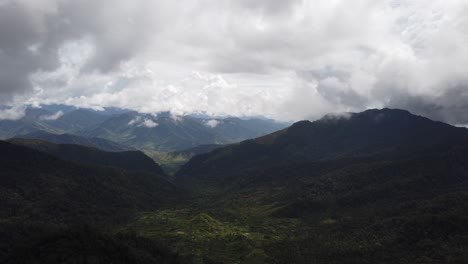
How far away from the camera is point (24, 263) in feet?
649

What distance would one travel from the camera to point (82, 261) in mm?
198875

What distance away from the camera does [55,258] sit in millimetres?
198250

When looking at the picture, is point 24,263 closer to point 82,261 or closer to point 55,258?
point 55,258

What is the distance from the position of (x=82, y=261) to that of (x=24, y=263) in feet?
93.4

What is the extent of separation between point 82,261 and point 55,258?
13.3 metres

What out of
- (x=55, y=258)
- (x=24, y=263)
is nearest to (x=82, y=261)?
(x=55, y=258)

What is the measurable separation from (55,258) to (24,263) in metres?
15.4
